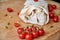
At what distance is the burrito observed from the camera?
136 cm

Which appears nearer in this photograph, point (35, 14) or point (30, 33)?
point (30, 33)

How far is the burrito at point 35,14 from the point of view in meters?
1.36

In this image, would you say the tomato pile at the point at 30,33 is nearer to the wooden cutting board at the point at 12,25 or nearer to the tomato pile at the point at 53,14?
the wooden cutting board at the point at 12,25

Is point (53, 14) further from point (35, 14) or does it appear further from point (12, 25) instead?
point (12, 25)

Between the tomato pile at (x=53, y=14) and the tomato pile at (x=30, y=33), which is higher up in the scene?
the tomato pile at (x=53, y=14)

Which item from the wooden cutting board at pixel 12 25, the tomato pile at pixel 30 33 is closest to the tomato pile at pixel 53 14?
the wooden cutting board at pixel 12 25

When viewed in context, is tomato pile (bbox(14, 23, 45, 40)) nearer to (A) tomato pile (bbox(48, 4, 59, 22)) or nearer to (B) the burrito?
(B) the burrito

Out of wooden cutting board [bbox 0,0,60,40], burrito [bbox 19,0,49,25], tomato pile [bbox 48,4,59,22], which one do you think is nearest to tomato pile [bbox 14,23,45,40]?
wooden cutting board [bbox 0,0,60,40]

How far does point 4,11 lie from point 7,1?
27cm

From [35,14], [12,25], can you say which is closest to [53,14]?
[35,14]

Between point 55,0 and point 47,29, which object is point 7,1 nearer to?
point 55,0

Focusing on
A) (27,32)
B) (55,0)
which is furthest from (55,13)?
(27,32)

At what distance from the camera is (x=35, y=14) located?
54.2 inches

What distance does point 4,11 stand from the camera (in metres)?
1.59
